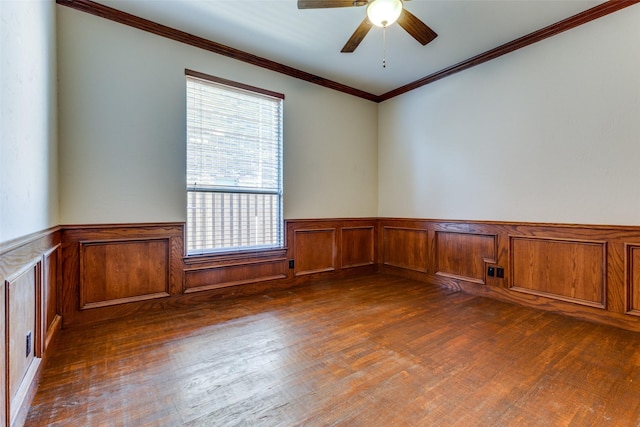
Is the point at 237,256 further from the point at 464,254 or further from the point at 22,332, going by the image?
the point at 464,254

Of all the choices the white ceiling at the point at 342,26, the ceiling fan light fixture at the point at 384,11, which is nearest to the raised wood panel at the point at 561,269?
the white ceiling at the point at 342,26

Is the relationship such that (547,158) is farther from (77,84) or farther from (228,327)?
(77,84)

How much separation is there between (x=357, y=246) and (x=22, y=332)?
12.0 ft

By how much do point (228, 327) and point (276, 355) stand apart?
0.68 m

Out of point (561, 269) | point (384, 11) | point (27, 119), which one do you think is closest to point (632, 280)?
point (561, 269)

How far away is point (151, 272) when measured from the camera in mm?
2912

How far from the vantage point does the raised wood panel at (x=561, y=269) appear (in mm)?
2672

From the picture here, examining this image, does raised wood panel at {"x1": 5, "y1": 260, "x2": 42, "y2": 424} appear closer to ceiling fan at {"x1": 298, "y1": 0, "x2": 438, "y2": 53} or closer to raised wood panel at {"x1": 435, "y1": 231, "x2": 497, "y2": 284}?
ceiling fan at {"x1": 298, "y1": 0, "x2": 438, "y2": 53}

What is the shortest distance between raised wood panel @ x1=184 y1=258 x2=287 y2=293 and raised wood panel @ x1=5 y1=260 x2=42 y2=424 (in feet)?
4.47

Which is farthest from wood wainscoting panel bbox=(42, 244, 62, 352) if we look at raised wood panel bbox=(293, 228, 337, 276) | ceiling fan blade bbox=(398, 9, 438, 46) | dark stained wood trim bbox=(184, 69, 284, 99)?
ceiling fan blade bbox=(398, 9, 438, 46)

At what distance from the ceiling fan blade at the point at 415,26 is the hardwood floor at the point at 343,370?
8.03ft

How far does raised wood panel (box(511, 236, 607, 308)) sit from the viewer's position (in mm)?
2672

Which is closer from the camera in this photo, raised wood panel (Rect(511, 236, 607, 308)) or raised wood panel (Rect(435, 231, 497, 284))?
raised wood panel (Rect(511, 236, 607, 308))

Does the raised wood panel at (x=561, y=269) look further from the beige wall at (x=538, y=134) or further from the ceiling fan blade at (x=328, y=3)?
the ceiling fan blade at (x=328, y=3)
